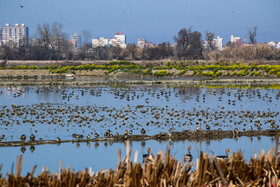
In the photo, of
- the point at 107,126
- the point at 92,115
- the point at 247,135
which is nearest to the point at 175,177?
the point at 247,135


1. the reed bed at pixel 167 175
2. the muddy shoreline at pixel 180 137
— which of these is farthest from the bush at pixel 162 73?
the reed bed at pixel 167 175

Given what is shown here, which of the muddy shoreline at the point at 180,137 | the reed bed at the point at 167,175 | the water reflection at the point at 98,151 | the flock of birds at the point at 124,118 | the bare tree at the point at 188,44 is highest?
the bare tree at the point at 188,44

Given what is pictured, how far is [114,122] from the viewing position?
78.6 feet

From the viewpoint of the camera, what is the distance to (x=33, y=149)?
1788 centimetres

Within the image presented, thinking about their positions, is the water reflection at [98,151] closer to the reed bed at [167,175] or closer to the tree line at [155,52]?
the reed bed at [167,175]

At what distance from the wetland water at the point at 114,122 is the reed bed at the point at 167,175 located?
154 inches

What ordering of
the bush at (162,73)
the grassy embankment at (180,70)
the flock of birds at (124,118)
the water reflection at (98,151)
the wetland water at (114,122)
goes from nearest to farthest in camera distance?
the water reflection at (98,151) < the wetland water at (114,122) < the flock of birds at (124,118) < the grassy embankment at (180,70) < the bush at (162,73)

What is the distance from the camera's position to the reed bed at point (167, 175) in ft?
26.0

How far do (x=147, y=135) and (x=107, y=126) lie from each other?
133 inches

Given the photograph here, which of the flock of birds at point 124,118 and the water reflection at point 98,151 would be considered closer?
the water reflection at point 98,151

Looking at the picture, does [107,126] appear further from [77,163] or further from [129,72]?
[129,72]

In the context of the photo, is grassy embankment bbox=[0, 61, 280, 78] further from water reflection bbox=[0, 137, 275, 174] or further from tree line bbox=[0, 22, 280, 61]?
water reflection bbox=[0, 137, 275, 174]

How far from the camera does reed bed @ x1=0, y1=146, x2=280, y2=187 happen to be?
793cm

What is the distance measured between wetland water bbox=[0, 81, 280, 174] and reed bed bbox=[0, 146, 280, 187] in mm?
3903
